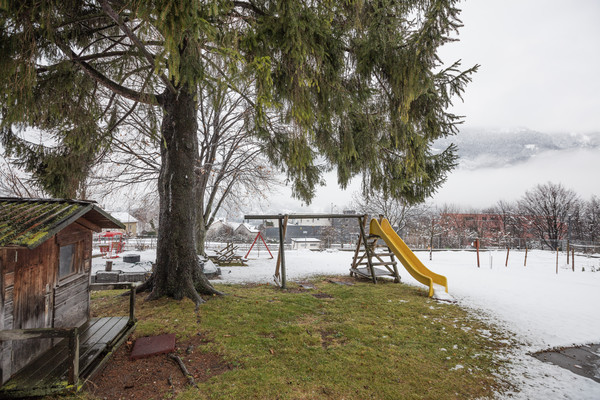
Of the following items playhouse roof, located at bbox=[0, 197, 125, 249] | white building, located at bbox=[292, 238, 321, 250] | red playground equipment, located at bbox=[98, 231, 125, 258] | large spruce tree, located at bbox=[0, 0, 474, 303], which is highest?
large spruce tree, located at bbox=[0, 0, 474, 303]

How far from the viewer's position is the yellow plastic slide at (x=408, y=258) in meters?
7.80

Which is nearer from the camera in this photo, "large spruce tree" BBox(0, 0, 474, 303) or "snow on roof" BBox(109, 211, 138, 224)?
"large spruce tree" BBox(0, 0, 474, 303)

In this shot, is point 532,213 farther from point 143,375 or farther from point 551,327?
point 143,375

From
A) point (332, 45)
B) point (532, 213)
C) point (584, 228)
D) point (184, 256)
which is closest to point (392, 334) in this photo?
point (184, 256)

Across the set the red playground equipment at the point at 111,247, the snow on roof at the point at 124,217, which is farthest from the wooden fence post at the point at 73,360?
the snow on roof at the point at 124,217

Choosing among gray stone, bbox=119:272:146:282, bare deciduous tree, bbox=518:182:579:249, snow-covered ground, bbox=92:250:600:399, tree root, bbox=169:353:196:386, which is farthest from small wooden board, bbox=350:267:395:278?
bare deciduous tree, bbox=518:182:579:249

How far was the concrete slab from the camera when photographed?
3658 millimetres

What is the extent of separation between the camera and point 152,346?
384cm

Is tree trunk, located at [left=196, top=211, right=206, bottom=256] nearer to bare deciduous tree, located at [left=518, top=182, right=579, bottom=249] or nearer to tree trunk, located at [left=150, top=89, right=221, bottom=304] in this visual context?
tree trunk, located at [left=150, top=89, right=221, bottom=304]

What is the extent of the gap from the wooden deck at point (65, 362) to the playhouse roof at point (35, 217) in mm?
1379

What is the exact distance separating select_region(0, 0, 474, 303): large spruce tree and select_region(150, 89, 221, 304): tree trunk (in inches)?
0.9

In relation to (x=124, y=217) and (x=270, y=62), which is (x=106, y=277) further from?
(x=124, y=217)

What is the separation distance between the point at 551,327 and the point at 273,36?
282 inches

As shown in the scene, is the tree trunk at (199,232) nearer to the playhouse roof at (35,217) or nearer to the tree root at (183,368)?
the playhouse roof at (35,217)
